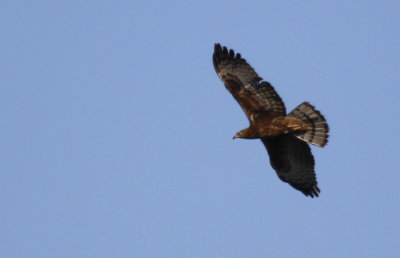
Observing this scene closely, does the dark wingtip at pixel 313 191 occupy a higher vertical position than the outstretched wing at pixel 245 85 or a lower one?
lower

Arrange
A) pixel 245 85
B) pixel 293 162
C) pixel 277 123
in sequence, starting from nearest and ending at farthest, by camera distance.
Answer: pixel 277 123 < pixel 245 85 < pixel 293 162

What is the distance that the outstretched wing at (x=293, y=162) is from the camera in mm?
12945

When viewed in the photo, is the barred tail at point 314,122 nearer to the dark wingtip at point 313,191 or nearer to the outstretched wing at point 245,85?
the outstretched wing at point 245,85

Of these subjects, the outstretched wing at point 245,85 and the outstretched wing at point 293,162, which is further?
the outstretched wing at point 293,162

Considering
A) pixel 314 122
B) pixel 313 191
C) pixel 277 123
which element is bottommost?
pixel 313 191

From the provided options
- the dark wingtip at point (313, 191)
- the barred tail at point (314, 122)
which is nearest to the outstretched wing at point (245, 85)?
the barred tail at point (314, 122)

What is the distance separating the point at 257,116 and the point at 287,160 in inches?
47.1

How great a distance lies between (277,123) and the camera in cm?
1245

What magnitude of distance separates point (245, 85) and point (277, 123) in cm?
95

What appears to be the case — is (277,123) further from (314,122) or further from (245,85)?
(245,85)

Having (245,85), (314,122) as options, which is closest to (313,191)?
(314,122)

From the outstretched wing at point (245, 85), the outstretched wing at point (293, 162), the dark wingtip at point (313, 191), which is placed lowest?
the dark wingtip at point (313, 191)

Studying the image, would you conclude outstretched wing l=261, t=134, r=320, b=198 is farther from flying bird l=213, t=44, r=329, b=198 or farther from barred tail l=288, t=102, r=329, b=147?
barred tail l=288, t=102, r=329, b=147

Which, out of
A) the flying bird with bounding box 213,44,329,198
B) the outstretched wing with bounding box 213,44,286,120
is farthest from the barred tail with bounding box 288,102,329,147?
the outstretched wing with bounding box 213,44,286,120
